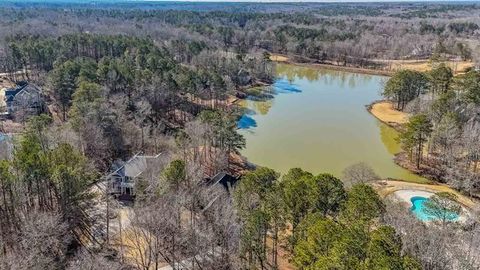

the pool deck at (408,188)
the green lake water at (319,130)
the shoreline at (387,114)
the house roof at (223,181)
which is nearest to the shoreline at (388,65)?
the green lake water at (319,130)

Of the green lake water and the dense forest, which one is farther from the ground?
the dense forest

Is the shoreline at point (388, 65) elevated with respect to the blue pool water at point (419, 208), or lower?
elevated

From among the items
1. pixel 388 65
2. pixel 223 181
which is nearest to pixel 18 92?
pixel 223 181

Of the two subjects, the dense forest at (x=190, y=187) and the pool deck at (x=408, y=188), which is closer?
the dense forest at (x=190, y=187)

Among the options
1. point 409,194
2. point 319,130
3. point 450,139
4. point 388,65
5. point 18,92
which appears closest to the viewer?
point 409,194

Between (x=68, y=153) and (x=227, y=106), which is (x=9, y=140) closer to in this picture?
(x=68, y=153)

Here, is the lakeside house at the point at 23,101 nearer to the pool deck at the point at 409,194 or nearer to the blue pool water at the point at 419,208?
the pool deck at the point at 409,194

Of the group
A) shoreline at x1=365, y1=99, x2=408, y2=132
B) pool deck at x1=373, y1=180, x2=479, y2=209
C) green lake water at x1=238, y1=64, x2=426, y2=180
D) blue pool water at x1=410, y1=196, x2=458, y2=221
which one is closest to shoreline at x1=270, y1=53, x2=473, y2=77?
green lake water at x1=238, y1=64, x2=426, y2=180

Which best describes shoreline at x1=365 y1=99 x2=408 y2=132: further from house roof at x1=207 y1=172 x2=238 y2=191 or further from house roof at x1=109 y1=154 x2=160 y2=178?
house roof at x1=109 y1=154 x2=160 y2=178

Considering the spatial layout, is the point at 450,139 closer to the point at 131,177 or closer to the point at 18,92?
the point at 131,177
